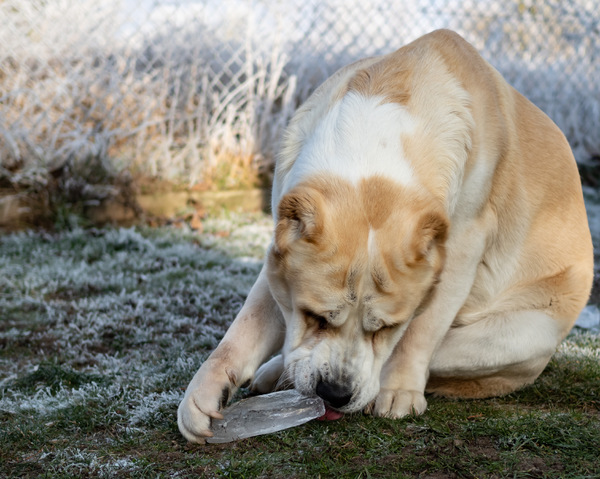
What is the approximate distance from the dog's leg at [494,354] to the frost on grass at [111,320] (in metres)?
1.12

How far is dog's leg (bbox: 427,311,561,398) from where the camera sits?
2.75m

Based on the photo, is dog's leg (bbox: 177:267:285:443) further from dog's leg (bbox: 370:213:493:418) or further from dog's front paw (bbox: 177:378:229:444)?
dog's leg (bbox: 370:213:493:418)

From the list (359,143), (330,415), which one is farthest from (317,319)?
(359,143)

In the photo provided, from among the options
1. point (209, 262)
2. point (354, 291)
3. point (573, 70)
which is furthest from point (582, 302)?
point (573, 70)

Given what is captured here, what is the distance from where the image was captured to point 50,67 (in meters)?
6.46

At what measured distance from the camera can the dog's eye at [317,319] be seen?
7.51 feet

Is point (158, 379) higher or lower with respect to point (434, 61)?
lower

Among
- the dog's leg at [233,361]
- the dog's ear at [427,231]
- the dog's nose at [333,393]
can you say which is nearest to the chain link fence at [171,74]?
the dog's leg at [233,361]

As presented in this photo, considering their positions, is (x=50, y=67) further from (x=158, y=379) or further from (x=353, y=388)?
(x=353, y=388)

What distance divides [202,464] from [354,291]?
2.38 ft

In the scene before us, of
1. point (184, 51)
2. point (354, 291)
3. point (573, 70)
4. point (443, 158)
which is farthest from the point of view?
point (573, 70)

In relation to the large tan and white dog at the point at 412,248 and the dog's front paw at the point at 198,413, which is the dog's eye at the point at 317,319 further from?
the dog's front paw at the point at 198,413

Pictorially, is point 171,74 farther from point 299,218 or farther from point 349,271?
point 349,271

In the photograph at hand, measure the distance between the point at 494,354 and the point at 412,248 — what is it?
0.85 m
